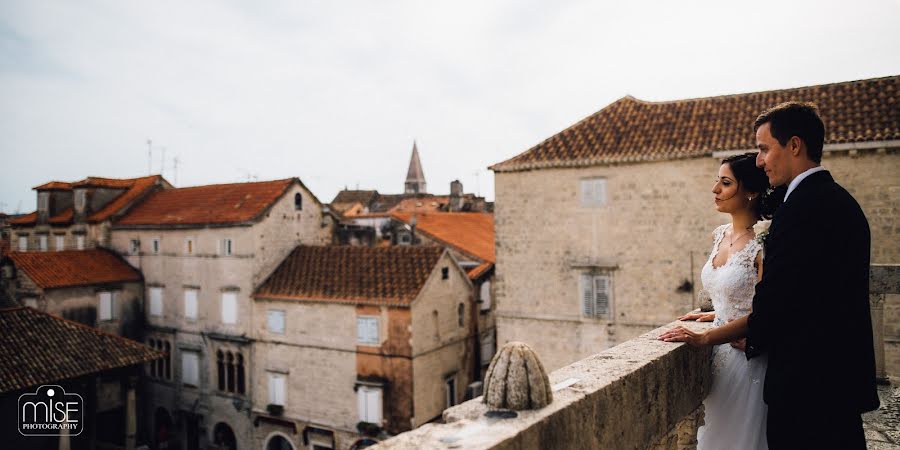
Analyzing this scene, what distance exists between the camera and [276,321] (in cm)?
2252

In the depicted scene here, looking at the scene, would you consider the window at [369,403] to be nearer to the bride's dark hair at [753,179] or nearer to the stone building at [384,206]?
the stone building at [384,206]

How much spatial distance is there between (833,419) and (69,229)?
36346 millimetres

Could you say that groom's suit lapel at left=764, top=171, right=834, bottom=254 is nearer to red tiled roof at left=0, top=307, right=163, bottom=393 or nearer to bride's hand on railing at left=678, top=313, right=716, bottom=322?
bride's hand on railing at left=678, top=313, right=716, bottom=322

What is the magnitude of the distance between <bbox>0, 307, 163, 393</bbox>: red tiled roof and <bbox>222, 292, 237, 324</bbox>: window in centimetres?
508

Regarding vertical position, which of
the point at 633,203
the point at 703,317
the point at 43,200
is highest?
the point at 43,200

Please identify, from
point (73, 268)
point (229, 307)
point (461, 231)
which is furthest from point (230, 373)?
point (461, 231)

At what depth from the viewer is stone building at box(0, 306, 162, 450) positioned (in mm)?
14977

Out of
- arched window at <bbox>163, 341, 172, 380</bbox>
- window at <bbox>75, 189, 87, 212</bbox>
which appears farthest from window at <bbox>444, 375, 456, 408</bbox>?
window at <bbox>75, 189, 87, 212</bbox>

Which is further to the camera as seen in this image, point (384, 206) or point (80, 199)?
point (384, 206)

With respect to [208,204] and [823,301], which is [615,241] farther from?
[208,204]

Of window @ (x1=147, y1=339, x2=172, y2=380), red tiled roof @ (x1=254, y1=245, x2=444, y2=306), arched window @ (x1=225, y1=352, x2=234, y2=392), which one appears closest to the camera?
red tiled roof @ (x1=254, y1=245, x2=444, y2=306)

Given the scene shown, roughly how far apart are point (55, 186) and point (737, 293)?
38.8 m

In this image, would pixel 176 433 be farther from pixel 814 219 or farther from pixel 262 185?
pixel 814 219

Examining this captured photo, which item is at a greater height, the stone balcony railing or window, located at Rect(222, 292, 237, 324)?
the stone balcony railing
